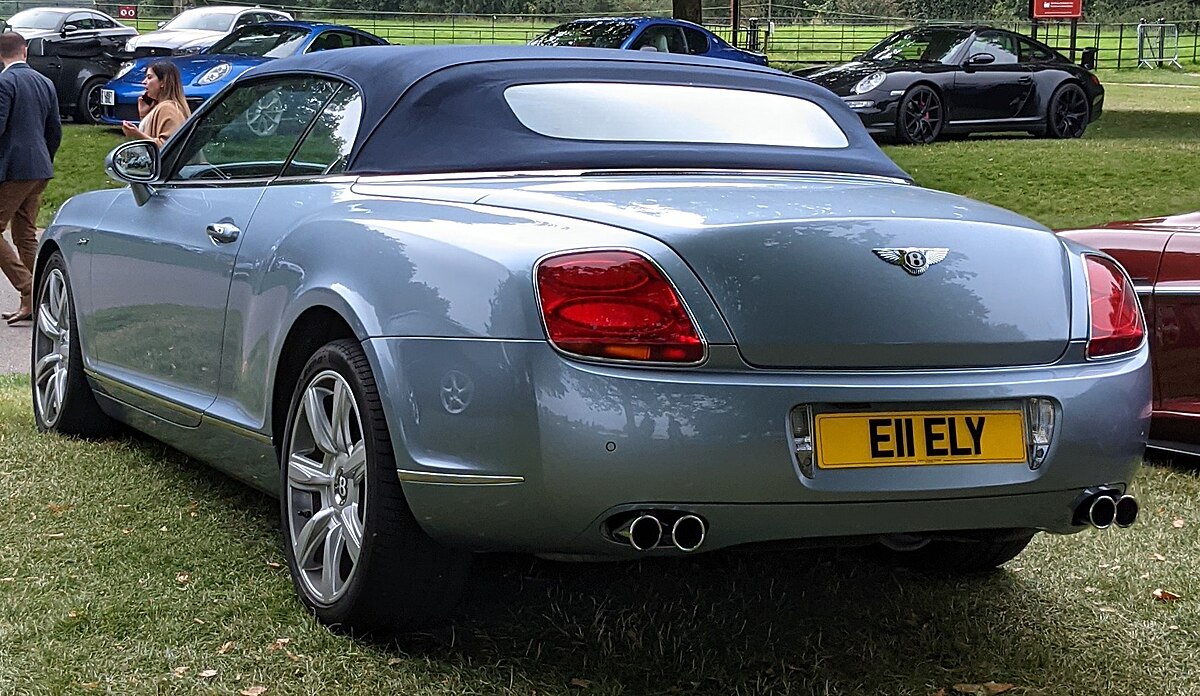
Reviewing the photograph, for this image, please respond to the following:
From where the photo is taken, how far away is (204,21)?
22.1 metres

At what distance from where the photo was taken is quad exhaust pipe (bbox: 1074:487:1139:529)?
11.6 feet

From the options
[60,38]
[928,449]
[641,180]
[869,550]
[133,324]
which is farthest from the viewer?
[60,38]

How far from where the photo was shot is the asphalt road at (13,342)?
8875 millimetres

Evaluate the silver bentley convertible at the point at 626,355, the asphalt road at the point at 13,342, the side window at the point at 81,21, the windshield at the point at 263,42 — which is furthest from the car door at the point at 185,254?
the side window at the point at 81,21

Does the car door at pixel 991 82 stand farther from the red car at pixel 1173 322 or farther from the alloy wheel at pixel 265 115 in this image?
the alloy wheel at pixel 265 115

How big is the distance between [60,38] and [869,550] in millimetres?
19233

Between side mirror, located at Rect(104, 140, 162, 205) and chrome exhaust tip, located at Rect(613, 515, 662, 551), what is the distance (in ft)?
8.43

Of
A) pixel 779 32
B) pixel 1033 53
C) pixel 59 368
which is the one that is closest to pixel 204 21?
pixel 1033 53

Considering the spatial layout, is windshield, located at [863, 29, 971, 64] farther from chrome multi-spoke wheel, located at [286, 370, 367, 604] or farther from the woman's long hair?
chrome multi-spoke wheel, located at [286, 370, 367, 604]

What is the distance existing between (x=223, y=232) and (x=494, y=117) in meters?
0.85

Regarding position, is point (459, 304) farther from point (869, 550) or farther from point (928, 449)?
point (869, 550)

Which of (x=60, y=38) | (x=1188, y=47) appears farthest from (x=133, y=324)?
(x=1188, y=47)

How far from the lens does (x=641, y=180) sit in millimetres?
3996

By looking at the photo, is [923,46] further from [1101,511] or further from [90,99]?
[1101,511]
